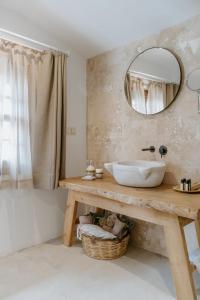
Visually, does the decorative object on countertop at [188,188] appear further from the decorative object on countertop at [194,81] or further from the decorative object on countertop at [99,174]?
the decorative object on countertop at [99,174]

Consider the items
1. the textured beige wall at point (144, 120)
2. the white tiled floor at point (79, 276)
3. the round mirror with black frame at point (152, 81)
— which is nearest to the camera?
the white tiled floor at point (79, 276)

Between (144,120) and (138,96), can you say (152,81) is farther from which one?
(144,120)

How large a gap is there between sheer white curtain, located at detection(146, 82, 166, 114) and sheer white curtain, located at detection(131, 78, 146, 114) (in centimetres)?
6

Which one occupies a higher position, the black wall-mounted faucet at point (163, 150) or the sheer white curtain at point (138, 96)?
the sheer white curtain at point (138, 96)

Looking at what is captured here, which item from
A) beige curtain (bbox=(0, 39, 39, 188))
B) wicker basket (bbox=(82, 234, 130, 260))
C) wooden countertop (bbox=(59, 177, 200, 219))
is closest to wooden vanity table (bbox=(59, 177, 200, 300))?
wooden countertop (bbox=(59, 177, 200, 219))

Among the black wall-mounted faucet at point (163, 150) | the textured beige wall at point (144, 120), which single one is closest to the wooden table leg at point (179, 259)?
the textured beige wall at point (144, 120)

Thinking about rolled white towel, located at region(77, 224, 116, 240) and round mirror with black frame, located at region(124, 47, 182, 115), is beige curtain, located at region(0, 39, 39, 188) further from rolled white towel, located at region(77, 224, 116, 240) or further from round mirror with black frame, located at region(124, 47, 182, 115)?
round mirror with black frame, located at region(124, 47, 182, 115)

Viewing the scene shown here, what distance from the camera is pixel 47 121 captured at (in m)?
2.29

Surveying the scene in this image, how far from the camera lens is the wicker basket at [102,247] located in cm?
207

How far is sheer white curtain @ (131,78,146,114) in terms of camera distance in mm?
2273

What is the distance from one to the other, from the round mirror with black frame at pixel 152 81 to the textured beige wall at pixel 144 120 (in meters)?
0.06

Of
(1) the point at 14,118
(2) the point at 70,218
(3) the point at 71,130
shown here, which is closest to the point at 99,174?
(2) the point at 70,218

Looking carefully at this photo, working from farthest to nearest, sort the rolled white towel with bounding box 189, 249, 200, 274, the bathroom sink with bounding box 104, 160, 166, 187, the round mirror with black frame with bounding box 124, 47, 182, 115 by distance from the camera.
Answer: the round mirror with black frame with bounding box 124, 47, 182, 115 → the bathroom sink with bounding box 104, 160, 166, 187 → the rolled white towel with bounding box 189, 249, 200, 274

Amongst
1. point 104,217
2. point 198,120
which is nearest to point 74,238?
point 104,217
